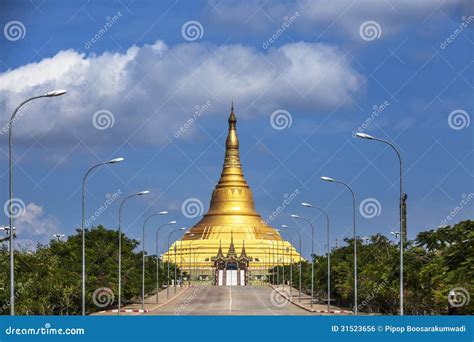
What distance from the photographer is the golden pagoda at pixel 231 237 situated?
157250mm

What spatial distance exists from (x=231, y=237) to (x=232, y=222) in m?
5.31

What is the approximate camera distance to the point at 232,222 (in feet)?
546

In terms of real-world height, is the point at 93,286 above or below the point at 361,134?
below

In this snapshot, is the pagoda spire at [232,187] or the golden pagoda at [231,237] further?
the pagoda spire at [232,187]

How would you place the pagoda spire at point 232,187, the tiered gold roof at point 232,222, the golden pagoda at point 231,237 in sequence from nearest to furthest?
the golden pagoda at point 231,237 < the tiered gold roof at point 232,222 < the pagoda spire at point 232,187

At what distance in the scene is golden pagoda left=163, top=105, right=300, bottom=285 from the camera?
6191 inches

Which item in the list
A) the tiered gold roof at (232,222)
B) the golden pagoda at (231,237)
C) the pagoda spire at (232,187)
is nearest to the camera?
the golden pagoda at (231,237)

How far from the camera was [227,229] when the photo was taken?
6506 inches

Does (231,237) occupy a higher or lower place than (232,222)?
lower

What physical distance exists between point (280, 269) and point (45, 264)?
82.8 m

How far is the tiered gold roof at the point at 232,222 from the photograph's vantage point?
6358 inches

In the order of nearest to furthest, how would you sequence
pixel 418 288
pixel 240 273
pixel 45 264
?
pixel 418 288
pixel 45 264
pixel 240 273
